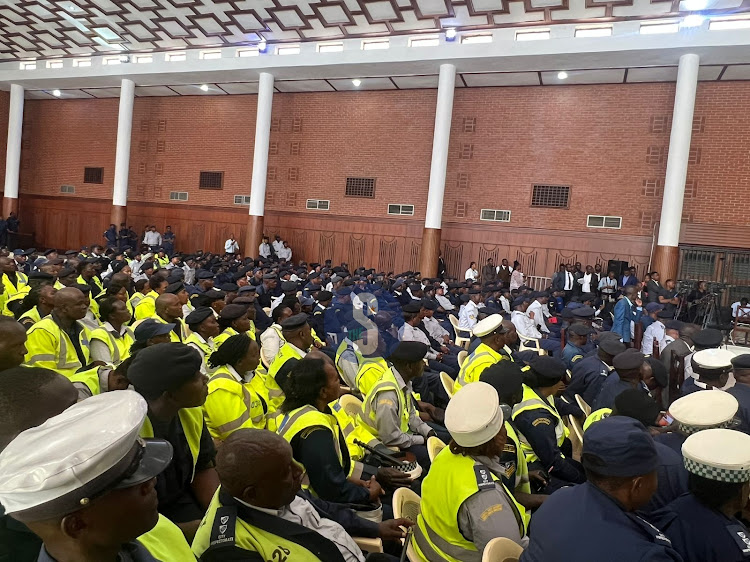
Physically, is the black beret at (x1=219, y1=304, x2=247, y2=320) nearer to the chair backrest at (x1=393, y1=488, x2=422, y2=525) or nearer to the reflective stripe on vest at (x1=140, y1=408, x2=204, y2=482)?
the reflective stripe on vest at (x1=140, y1=408, x2=204, y2=482)

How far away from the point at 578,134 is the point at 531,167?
4.84 feet

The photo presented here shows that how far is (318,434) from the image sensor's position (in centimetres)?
241

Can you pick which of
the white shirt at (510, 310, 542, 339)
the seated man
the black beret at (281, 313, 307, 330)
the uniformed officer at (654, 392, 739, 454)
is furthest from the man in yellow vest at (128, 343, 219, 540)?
the white shirt at (510, 310, 542, 339)

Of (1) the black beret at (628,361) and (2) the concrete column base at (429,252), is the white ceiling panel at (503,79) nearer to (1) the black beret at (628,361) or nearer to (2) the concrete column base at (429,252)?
(2) the concrete column base at (429,252)

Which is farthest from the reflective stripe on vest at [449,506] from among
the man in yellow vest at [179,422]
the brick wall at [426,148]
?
the brick wall at [426,148]

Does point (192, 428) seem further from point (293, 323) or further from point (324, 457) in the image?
point (293, 323)

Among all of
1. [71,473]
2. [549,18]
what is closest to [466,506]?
[71,473]

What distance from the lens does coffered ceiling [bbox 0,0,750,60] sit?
11984 millimetres

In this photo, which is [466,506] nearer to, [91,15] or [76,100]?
[91,15]

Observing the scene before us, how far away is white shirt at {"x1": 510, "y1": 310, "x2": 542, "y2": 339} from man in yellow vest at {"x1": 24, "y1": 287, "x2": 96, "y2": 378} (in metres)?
6.47

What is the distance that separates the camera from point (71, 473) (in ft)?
3.38

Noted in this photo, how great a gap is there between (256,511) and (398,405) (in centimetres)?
178

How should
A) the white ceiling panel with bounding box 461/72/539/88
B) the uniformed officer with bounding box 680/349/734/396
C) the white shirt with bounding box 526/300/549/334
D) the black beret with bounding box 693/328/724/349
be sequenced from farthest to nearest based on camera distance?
the white ceiling panel with bounding box 461/72/539/88 < the white shirt with bounding box 526/300/549/334 < the black beret with bounding box 693/328/724/349 < the uniformed officer with bounding box 680/349/734/396

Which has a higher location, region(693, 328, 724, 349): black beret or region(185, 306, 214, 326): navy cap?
region(693, 328, 724, 349): black beret
